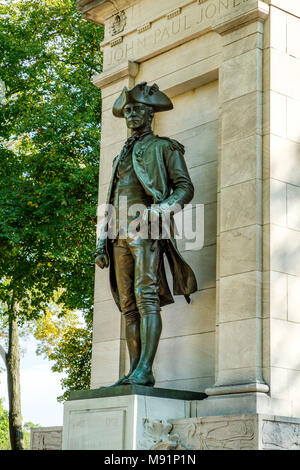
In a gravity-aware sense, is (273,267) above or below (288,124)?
below

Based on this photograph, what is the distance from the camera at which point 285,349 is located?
9.41 m

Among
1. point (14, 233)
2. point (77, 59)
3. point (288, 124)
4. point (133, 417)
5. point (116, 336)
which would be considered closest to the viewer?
point (133, 417)

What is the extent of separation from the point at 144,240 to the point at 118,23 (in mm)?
4406

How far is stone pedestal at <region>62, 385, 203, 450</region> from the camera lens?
9.18 metres

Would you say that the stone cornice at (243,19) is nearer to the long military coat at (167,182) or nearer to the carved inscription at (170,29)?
the carved inscription at (170,29)

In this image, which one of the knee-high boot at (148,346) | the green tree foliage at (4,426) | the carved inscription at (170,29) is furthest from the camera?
the green tree foliage at (4,426)

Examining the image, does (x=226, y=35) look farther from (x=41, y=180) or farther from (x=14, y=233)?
(x=41, y=180)

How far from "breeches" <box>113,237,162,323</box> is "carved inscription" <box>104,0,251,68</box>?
323 centimetres

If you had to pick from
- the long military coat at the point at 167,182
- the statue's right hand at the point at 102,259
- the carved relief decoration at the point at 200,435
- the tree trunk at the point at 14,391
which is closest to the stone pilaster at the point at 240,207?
the long military coat at the point at 167,182

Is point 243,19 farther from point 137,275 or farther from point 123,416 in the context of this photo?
point 123,416

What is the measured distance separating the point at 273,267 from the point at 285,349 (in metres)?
0.94

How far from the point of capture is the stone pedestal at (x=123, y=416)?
9.18 meters

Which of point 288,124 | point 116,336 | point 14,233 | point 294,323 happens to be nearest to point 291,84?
point 288,124

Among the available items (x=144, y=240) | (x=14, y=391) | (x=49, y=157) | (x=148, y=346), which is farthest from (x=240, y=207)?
(x=14, y=391)
